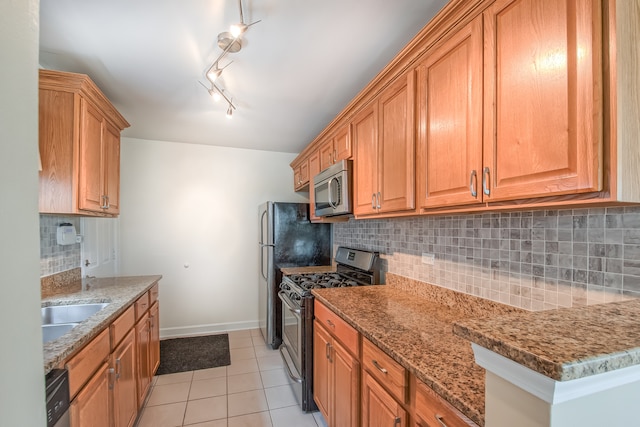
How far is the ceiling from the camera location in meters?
1.41

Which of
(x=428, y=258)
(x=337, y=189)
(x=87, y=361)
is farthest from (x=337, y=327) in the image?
(x=87, y=361)

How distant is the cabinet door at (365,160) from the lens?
1.90 m

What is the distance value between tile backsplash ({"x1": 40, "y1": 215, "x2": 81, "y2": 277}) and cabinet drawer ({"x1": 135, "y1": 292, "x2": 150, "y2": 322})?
65cm

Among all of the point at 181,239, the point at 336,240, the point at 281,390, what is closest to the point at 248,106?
the point at 336,240

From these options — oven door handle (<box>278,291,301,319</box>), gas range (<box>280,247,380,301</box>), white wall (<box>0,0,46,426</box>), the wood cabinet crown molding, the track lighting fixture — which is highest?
the track lighting fixture

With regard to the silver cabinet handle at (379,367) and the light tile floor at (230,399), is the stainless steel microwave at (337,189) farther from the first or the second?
the light tile floor at (230,399)

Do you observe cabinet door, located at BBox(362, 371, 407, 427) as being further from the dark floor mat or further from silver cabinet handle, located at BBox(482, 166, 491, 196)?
the dark floor mat

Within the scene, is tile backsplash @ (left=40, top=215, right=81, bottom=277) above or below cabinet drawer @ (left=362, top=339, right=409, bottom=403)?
above

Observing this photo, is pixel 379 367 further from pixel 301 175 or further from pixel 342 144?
pixel 301 175

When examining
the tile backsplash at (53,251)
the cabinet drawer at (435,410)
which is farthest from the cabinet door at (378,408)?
the tile backsplash at (53,251)

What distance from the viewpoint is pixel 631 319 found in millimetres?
734

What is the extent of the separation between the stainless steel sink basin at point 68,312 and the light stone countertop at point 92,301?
0.03 metres

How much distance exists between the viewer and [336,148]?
250cm

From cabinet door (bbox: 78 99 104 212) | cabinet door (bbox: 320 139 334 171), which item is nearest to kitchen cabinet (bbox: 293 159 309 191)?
cabinet door (bbox: 320 139 334 171)
